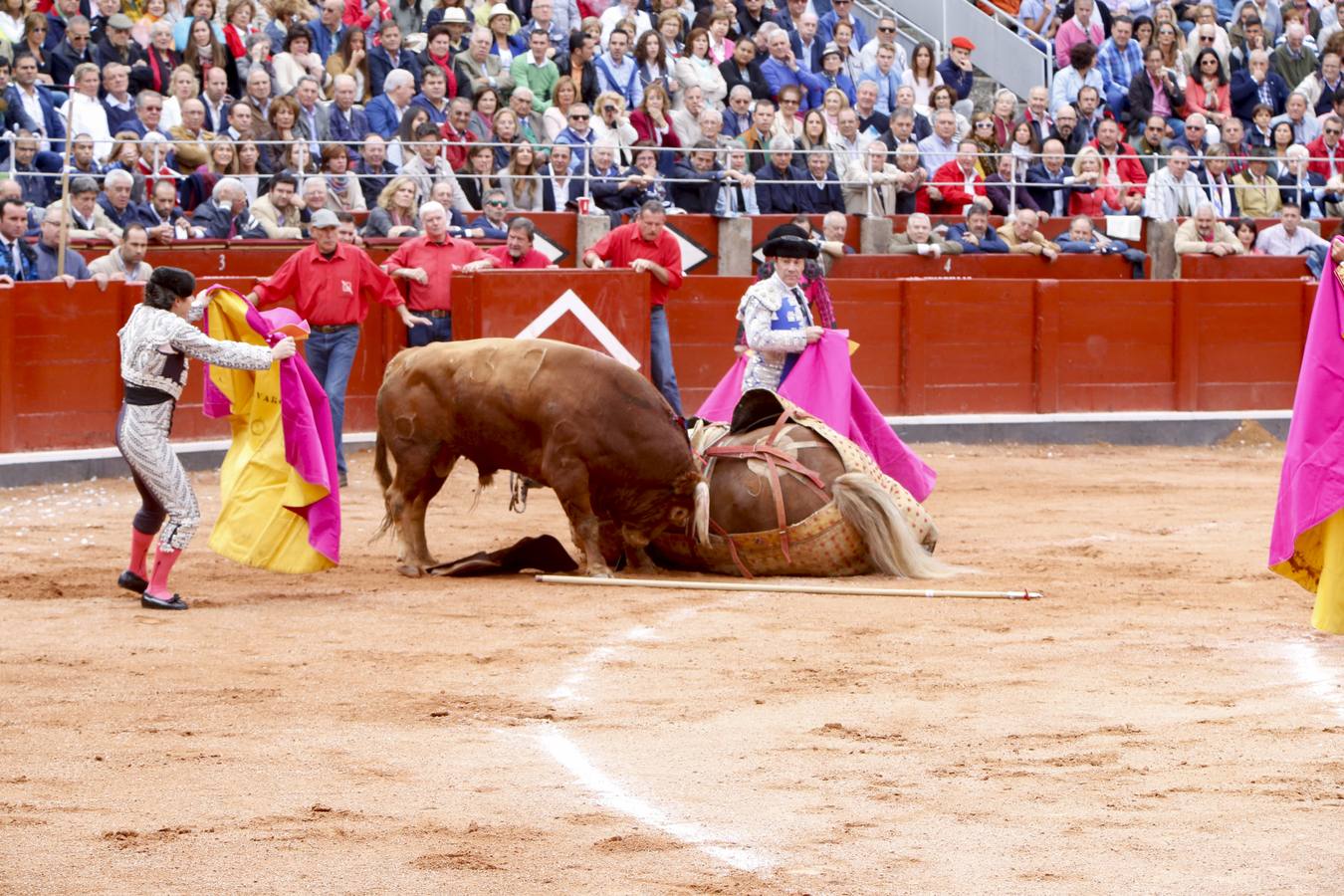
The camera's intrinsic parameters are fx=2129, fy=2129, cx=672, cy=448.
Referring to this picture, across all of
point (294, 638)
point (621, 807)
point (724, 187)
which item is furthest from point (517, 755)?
point (724, 187)

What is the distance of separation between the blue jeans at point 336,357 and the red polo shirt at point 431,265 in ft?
3.97

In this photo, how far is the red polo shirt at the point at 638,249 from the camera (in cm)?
1326

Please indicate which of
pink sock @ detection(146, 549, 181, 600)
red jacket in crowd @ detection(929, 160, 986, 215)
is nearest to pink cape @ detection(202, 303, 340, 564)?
pink sock @ detection(146, 549, 181, 600)

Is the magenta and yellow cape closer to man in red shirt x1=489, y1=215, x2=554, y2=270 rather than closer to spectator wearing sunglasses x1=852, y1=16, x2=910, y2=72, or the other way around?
man in red shirt x1=489, y1=215, x2=554, y2=270

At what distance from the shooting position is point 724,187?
1592cm

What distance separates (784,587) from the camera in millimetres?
8656

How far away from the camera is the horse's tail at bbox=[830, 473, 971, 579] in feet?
29.4

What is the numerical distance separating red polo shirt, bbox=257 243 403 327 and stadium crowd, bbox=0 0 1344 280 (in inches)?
57.6

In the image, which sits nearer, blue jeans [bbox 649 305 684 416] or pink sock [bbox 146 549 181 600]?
pink sock [bbox 146 549 181 600]

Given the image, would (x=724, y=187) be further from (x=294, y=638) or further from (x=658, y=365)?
(x=294, y=638)

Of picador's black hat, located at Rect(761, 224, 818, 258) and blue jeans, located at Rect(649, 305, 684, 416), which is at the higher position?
picador's black hat, located at Rect(761, 224, 818, 258)

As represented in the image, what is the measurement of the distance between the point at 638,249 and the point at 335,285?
2.50m

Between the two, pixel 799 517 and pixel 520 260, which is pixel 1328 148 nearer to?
pixel 520 260

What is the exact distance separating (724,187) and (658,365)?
2.82 meters
